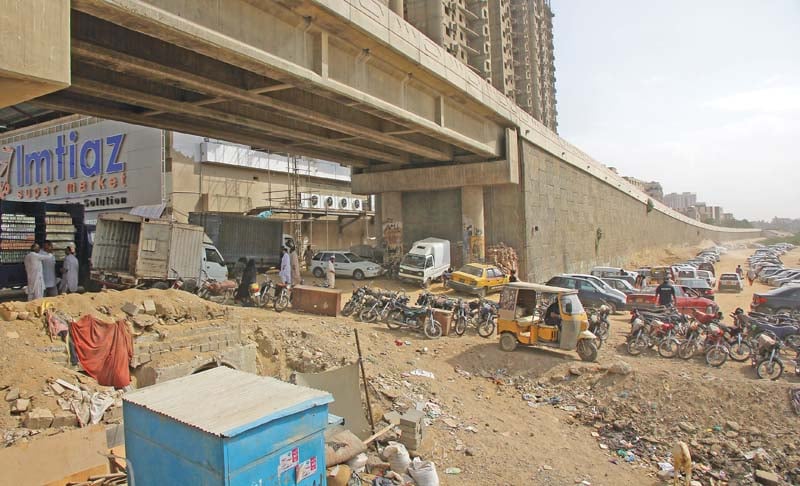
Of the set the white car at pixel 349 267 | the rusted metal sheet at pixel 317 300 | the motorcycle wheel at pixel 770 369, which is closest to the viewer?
the motorcycle wheel at pixel 770 369

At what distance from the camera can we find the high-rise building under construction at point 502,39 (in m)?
27.1

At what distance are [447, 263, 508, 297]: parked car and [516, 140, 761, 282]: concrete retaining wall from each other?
3632mm

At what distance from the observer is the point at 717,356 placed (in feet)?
36.0

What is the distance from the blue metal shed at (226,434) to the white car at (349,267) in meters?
19.8

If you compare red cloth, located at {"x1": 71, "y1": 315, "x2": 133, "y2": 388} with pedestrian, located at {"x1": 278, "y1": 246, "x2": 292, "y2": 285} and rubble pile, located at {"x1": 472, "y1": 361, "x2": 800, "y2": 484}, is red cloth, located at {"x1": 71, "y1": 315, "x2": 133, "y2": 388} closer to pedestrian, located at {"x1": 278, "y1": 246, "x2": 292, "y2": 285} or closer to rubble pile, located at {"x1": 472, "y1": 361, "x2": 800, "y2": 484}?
rubble pile, located at {"x1": 472, "y1": 361, "x2": 800, "y2": 484}

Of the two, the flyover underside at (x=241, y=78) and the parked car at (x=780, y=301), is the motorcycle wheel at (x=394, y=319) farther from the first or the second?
the parked car at (x=780, y=301)

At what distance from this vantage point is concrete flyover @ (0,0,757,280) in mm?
9930

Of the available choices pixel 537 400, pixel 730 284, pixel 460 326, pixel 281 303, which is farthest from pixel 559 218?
pixel 537 400

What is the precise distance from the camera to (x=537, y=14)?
64.3m

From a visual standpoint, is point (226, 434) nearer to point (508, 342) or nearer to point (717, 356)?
point (508, 342)

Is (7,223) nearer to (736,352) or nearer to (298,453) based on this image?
(298,453)

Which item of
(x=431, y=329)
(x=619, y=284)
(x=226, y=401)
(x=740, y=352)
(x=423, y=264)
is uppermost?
(x=423, y=264)

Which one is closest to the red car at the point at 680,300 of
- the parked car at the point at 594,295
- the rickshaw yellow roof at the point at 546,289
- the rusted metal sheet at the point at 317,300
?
the parked car at the point at 594,295

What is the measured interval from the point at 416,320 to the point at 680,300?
10.1 metres
